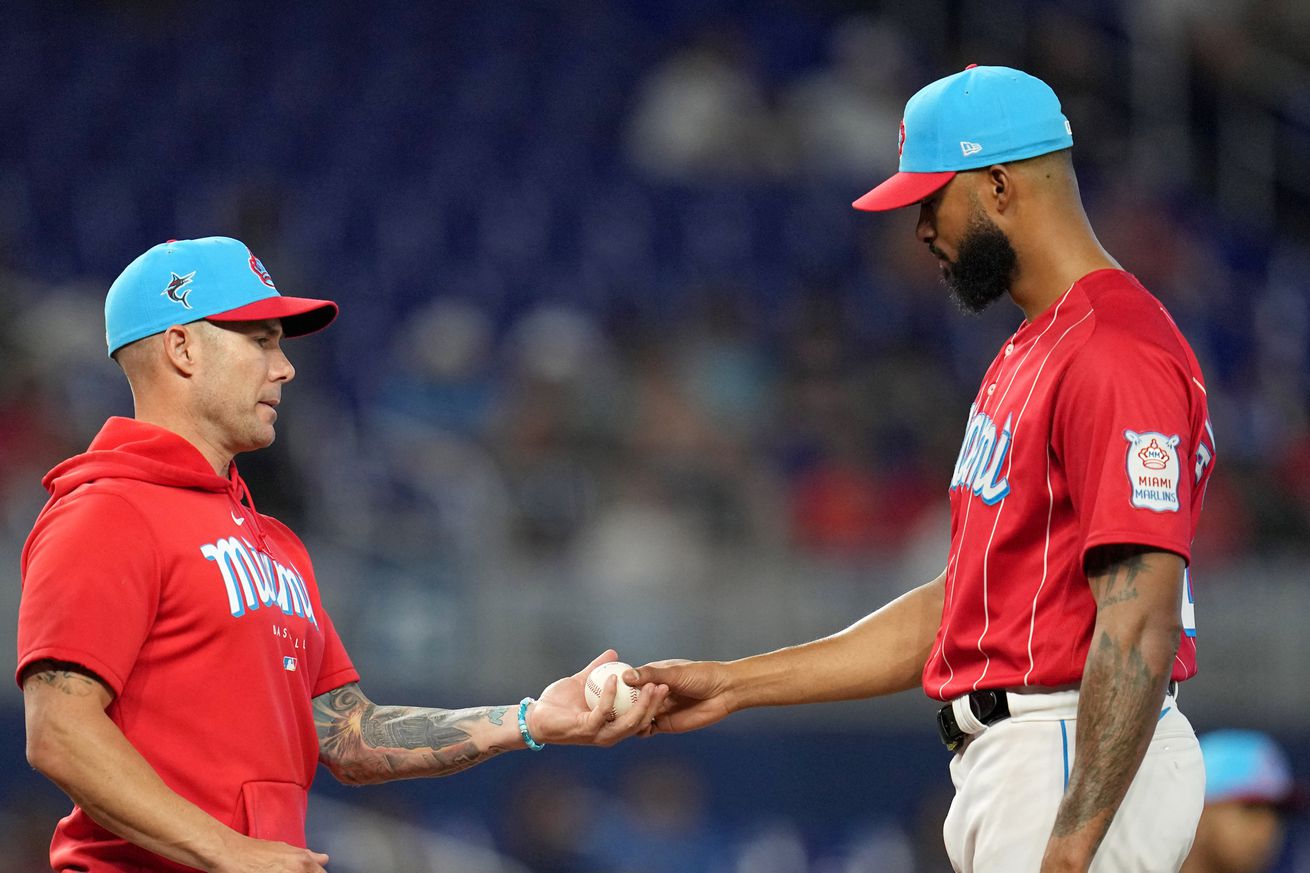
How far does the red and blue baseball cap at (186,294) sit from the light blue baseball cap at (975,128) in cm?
135

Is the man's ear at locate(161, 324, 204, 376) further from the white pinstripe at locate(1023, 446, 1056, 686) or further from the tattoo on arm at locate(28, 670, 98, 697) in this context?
the white pinstripe at locate(1023, 446, 1056, 686)

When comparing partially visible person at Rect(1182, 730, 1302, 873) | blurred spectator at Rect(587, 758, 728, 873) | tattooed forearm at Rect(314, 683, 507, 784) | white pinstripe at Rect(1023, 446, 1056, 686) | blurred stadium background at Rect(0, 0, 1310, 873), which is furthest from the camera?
blurred stadium background at Rect(0, 0, 1310, 873)

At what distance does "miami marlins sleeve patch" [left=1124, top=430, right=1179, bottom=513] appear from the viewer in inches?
134

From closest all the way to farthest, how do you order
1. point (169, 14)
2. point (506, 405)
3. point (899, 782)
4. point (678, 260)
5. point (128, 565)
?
point (128, 565) < point (899, 782) < point (506, 405) < point (678, 260) < point (169, 14)

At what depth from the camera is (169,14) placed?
44.1ft

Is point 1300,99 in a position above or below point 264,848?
above

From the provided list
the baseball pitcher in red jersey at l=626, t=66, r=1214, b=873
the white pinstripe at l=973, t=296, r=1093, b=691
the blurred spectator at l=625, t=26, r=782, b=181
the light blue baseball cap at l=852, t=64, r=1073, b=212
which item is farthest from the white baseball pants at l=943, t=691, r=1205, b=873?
the blurred spectator at l=625, t=26, r=782, b=181

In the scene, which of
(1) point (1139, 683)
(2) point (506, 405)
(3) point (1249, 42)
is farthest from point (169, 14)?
(1) point (1139, 683)

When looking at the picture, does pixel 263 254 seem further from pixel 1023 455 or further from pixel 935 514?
pixel 1023 455

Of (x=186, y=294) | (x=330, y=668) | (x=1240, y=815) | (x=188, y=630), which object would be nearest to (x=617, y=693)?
(x=330, y=668)

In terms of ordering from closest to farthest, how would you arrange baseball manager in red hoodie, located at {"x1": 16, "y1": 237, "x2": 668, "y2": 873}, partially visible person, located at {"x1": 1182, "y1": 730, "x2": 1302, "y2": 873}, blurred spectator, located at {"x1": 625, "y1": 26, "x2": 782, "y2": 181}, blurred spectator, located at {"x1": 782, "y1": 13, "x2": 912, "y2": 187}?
baseball manager in red hoodie, located at {"x1": 16, "y1": 237, "x2": 668, "y2": 873} → partially visible person, located at {"x1": 1182, "y1": 730, "x2": 1302, "y2": 873} → blurred spectator, located at {"x1": 782, "y1": 13, "x2": 912, "y2": 187} → blurred spectator, located at {"x1": 625, "y1": 26, "x2": 782, "y2": 181}

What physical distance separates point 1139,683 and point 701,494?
577 cm

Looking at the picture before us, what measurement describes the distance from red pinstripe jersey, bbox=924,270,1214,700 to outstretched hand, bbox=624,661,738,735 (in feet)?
2.43

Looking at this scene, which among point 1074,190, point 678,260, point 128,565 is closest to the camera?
point 128,565
